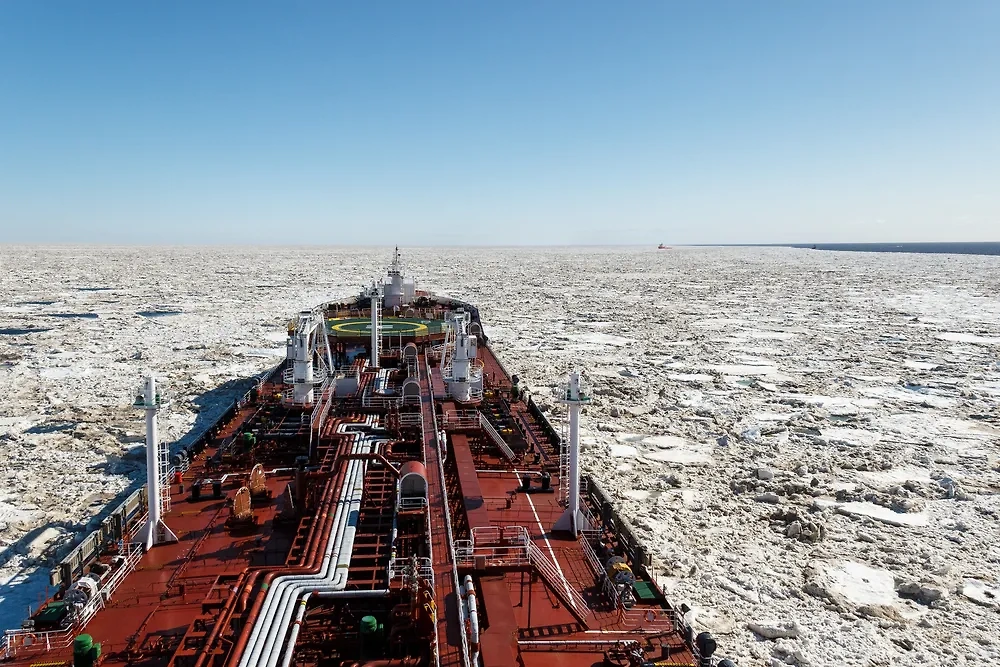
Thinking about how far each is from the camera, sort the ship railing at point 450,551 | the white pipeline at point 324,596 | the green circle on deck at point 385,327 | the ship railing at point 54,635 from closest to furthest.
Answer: the ship railing at point 450,551, the white pipeline at point 324,596, the ship railing at point 54,635, the green circle on deck at point 385,327

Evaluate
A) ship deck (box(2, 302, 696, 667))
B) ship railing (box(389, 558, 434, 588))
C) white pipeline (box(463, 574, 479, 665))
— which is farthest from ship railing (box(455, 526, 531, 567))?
white pipeline (box(463, 574, 479, 665))

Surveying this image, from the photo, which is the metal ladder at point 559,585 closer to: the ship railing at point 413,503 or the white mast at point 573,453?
the white mast at point 573,453

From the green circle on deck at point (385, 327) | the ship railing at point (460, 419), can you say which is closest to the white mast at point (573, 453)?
the ship railing at point (460, 419)

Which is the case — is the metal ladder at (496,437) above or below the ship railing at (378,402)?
below

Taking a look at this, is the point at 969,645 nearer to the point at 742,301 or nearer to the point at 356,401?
the point at 356,401

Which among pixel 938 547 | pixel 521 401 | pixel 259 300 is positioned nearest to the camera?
pixel 938 547

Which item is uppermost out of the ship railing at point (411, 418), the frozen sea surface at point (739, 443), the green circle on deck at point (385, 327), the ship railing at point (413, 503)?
the green circle on deck at point (385, 327)

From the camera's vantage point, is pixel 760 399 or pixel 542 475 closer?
pixel 542 475

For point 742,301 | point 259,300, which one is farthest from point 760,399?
point 259,300

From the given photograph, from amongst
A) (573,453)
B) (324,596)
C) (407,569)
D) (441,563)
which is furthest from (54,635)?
(573,453)
